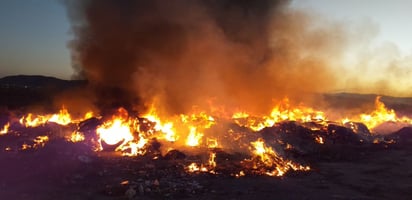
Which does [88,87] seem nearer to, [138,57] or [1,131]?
[138,57]

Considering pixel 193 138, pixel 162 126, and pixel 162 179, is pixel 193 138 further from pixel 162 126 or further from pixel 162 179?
pixel 162 179

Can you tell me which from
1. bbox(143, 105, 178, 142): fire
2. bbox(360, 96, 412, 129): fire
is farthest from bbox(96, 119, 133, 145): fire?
bbox(360, 96, 412, 129): fire

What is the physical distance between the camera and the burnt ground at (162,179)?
48.5ft

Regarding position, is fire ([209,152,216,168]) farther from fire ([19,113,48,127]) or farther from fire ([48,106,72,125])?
fire ([19,113,48,127])

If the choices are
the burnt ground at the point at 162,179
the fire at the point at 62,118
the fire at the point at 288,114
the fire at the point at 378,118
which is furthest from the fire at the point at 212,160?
the fire at the point at 378,118

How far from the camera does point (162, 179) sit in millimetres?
16797

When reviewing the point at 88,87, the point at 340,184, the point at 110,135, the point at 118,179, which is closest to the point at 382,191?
the point at 340,184

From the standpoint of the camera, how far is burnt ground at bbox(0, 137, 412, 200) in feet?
48.5

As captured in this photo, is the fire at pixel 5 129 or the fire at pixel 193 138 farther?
the fire at pixel 5 129

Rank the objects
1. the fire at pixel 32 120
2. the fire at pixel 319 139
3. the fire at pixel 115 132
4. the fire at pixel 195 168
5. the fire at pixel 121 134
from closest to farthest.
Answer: the fire at pixel 195 168 < the fire at pixel 121 134 < the fire at pixel 115 132 < the fire at pixel 319 139 < the fire at pixel 32 120

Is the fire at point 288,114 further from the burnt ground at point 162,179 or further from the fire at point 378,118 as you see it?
the burnt ground at point 162,179

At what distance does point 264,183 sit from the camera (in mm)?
16609

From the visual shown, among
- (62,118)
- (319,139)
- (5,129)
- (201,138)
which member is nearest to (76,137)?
(62,118)

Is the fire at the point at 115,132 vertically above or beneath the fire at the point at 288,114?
beneath
